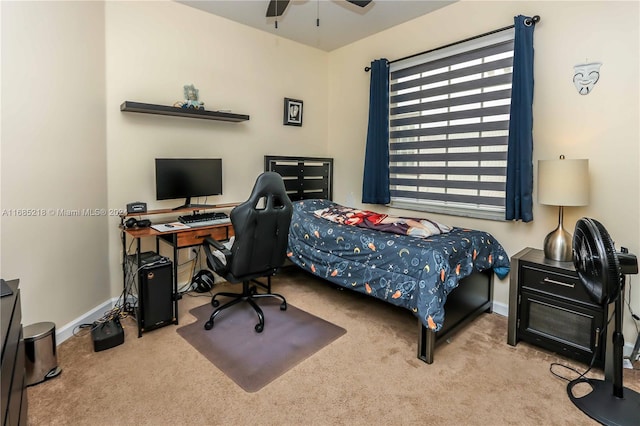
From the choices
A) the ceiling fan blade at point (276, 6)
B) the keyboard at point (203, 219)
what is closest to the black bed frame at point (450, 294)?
the keyboard at point (203, 219)

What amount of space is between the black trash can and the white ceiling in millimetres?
2806

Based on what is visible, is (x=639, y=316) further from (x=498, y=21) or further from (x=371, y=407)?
(x=498, y=21)

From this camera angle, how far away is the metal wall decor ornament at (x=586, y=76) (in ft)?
7.79

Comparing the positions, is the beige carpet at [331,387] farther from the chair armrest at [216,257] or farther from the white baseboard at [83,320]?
the chair armrest at [216,257]

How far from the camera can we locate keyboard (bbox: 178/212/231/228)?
2.89m

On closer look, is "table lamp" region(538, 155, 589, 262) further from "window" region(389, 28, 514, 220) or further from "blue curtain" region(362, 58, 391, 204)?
"blue curtain" region(362, 58, 391, 204)

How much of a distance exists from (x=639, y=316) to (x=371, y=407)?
189cm

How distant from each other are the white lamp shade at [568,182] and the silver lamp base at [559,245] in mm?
179

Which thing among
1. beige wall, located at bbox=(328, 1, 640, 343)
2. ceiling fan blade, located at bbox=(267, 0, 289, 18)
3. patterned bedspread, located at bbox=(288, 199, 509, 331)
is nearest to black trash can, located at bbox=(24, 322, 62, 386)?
patterned bedspread, located at bbox=(288, 199, 509, 331)

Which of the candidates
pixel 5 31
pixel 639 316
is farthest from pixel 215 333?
pixel 639 316

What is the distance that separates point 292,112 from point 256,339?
2609mm

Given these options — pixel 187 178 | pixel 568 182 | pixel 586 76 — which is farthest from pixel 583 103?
pixel 187 178

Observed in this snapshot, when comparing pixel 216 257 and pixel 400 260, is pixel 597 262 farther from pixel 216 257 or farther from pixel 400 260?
pixel 216 257

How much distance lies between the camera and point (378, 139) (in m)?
3.62
